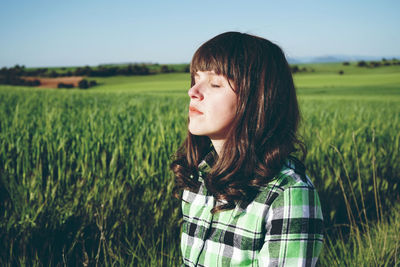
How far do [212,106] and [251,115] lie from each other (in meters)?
0.14

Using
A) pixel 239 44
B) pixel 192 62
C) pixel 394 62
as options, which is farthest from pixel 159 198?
pixel 394 62

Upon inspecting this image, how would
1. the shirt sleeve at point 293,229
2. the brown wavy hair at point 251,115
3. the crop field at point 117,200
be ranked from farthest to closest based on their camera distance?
the crop field at point 117,200
the brown wavy hair at point 251,115
the shirt sleeve at point 293,229

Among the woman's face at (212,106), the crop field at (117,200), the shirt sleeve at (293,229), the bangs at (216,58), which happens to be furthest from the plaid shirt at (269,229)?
the crop field at (117,200)

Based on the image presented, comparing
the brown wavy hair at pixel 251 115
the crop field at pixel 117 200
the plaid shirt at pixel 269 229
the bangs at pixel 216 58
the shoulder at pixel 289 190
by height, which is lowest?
the crop field at pixel 117 200

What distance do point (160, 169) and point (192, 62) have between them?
1218 mm

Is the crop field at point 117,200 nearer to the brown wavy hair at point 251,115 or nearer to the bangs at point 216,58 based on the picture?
the brown wavy hair at point 251,115

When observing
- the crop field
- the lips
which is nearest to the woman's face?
the lips

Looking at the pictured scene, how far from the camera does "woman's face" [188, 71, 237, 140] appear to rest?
109cm

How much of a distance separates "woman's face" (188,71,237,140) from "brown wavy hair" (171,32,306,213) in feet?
0.08

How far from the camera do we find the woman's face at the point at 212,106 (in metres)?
1.09

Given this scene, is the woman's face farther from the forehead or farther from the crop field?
the crop field

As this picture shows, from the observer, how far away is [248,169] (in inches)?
43.2

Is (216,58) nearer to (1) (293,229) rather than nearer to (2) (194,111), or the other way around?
(2) (194,111)

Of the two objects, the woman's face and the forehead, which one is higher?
the forehead
